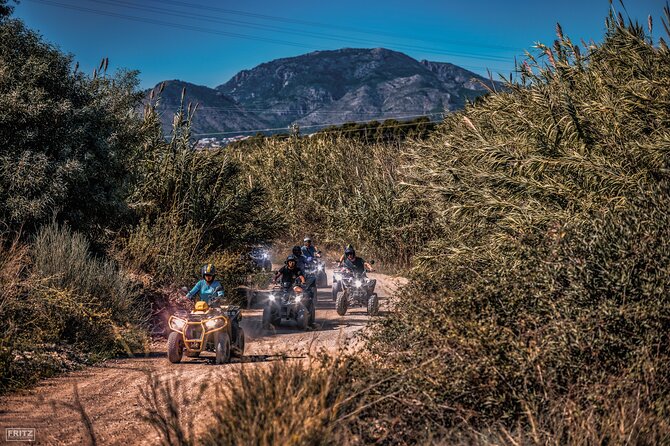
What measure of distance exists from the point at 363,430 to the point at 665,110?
7515mm

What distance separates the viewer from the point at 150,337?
12586 mm

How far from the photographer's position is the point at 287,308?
14359 mm

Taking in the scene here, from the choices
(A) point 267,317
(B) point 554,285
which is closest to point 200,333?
(A) point 267,317

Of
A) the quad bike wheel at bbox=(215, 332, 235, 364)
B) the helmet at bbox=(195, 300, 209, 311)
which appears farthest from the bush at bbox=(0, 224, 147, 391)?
the quad bike wheel at bbox=(215, 332, 235, 364)

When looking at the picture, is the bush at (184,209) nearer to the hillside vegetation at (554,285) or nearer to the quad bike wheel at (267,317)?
the quad bike wheel at (267,317)

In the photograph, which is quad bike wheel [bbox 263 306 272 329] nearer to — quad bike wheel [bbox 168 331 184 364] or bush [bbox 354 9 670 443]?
quad bike wheel [bbox 168 331 184 364]

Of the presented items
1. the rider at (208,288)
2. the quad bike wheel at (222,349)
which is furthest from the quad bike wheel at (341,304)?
the quad bike wheel at (222,349)

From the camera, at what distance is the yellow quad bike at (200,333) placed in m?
10.1

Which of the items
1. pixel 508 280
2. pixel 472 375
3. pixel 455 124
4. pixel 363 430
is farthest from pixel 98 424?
pixel 455 124

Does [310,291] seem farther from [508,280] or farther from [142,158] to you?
[508,280]

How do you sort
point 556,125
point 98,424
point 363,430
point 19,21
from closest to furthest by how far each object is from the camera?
point 363,430, point 98,424, point 556,125, point 19,21

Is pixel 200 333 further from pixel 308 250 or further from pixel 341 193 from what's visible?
pixel 341 193

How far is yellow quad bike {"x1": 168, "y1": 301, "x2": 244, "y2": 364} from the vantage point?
33.1 ft

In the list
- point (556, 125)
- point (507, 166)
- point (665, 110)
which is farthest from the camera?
point (507, 166)
